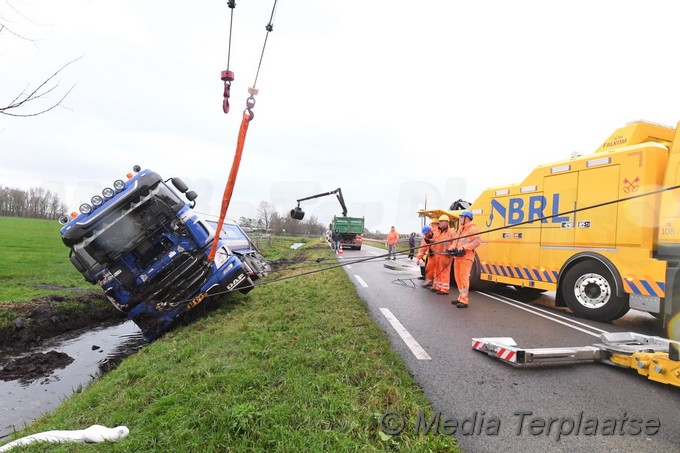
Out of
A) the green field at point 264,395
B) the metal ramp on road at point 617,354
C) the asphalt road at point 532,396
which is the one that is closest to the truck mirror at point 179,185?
the green field at point 264,395

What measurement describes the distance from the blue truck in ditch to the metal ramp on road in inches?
192

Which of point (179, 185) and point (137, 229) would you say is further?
point (179, 185)

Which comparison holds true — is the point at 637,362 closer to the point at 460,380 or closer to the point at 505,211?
the point at 460,380

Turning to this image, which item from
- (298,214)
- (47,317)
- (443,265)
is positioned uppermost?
(298,214)

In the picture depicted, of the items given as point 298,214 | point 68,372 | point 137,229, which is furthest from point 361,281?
point 298,214

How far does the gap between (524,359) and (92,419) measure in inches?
174

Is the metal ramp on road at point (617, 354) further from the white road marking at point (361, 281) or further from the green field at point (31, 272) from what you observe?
the green field at point (31, 272)

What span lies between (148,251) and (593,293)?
324 inches

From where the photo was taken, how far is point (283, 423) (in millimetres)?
2727

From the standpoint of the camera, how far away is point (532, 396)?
3270mm

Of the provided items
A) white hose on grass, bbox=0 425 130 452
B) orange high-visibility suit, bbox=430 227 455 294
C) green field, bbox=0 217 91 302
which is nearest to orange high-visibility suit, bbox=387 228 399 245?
orange high-visibility suit, bbox=430 227 455 294

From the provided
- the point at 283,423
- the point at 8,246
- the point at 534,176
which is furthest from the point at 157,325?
the point at 8,246

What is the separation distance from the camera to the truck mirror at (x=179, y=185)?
6.84 m

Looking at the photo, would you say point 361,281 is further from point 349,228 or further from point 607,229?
point 349,228
